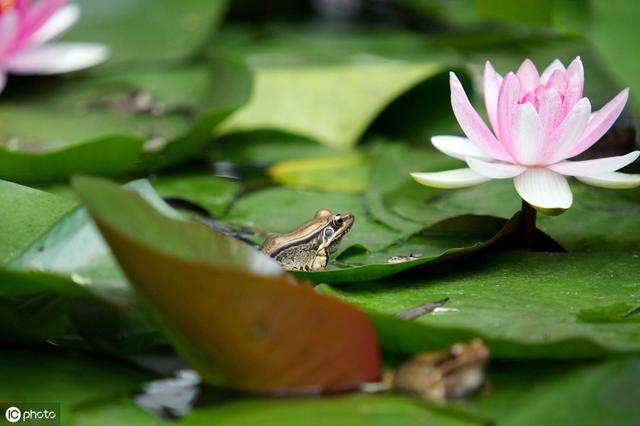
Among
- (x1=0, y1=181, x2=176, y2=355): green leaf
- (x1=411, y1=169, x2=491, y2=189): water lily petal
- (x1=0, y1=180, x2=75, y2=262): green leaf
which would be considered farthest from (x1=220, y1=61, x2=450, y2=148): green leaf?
(x1=0, y1=181, x2=176, y2=355): green leaf

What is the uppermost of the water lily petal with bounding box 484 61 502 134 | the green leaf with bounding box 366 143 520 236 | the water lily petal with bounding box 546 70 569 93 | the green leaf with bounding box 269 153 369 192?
the water lily petal with bounding box 546 70 569 93

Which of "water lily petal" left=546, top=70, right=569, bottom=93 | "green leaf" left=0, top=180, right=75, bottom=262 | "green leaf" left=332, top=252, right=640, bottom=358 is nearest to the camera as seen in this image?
"green leaf" left=332, top=252, right=640, bottom=358

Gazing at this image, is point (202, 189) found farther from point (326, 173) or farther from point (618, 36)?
point (618, 36)

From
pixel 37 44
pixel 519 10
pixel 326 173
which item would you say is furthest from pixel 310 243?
pixel 37 44

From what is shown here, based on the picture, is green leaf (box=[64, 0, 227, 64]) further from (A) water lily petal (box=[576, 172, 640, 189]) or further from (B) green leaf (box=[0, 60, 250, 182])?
(A) water lily petal (box=[576, 172, 640, 189])

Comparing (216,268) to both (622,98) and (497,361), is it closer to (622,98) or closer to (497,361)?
(497,361)

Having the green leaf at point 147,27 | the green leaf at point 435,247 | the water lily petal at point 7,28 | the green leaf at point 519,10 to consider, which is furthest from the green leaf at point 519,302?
the green leaf at point 147,27

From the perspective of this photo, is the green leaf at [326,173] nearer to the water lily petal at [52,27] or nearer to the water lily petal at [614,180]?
the water lily petal at [614,180]
